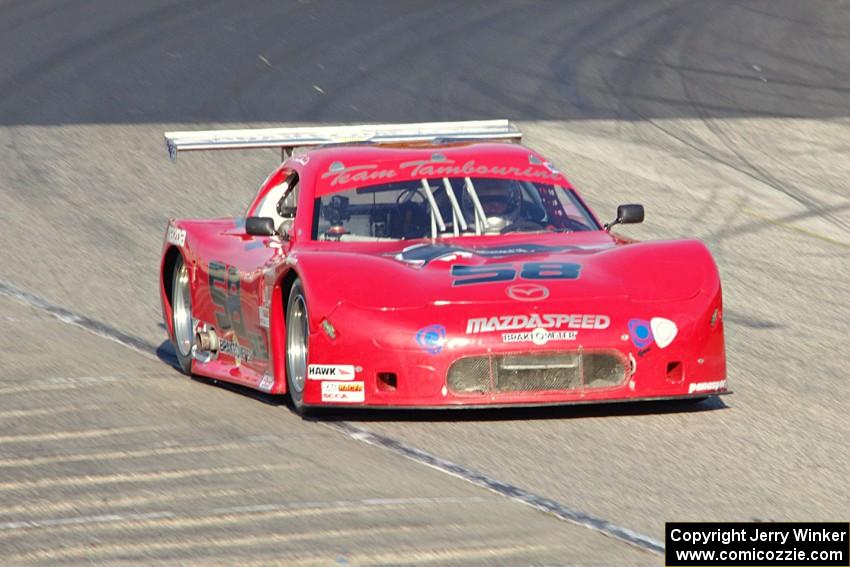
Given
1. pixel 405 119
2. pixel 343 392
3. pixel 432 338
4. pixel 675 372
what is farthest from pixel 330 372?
pixel 405 119

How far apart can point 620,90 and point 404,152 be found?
31.9 feet

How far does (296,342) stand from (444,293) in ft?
2.88

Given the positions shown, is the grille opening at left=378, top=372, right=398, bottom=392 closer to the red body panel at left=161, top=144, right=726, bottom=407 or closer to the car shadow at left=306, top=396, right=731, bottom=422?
the red body panel at left=161, top=144, right=726, bottom=407

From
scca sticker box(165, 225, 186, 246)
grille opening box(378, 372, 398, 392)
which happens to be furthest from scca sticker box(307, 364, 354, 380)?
scca sticker box(165, 225, 186, 246)

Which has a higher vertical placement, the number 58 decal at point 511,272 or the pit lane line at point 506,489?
the number 58 decal at point 511,272

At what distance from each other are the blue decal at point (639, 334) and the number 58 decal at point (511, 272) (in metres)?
0.40

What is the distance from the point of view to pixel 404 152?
391 inches

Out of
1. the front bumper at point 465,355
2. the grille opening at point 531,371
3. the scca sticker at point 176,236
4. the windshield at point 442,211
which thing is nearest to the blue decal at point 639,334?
the front bumper at point 465,355

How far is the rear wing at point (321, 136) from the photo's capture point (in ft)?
34.8

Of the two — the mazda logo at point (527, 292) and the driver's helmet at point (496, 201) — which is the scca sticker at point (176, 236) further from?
the mazda logo at point (527, 292)

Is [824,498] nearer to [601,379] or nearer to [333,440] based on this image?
[601,379]

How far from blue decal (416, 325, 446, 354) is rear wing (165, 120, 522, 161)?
2549mm

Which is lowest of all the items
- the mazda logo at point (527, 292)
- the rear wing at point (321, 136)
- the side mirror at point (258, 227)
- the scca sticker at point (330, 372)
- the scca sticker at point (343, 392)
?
the scca sticker at point (343, 392)

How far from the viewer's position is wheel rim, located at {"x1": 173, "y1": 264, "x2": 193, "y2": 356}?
1031 centimetres
